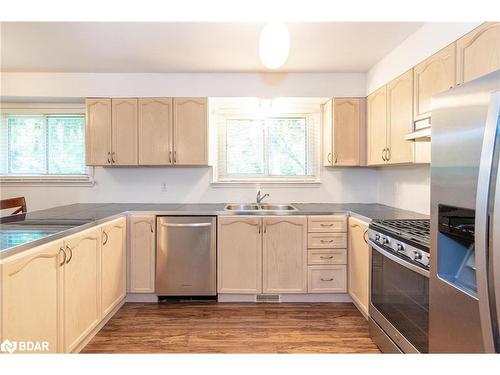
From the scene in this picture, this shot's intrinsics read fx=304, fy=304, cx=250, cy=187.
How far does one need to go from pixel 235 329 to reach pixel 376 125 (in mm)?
2245

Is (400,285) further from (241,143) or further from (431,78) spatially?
(241,143)

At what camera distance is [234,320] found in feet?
8.46

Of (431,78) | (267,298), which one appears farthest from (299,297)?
(431,78)

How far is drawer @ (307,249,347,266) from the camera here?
291cm

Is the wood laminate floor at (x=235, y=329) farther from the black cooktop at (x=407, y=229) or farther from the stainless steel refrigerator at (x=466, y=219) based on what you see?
the stainless steel refrigerator at (x=466, y=219)

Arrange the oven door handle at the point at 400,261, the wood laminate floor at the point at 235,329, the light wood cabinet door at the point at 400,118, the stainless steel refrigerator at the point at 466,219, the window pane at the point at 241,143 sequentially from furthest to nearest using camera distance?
the window pane at the point at 241,143
the light wood cabinet door at the point at 400,118
the wood laminate floor at the point at 235,329
the oven door handle at the point at 400,261
the stainless steel refrigerator at the point at 466,219

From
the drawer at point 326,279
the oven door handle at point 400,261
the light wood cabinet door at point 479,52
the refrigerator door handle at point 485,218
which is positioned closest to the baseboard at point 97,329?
the drawer at point 326,279

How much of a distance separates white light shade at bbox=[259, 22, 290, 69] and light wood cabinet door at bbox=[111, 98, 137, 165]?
80.4 inches

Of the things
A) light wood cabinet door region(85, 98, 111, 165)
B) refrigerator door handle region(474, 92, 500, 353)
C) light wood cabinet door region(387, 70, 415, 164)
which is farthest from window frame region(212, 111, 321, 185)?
refrigerator door handle region(474, 92, 500, 353)

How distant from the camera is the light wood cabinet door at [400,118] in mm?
2312

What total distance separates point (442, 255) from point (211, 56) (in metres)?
2.55

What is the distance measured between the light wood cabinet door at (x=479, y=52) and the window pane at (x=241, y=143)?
2185mm
